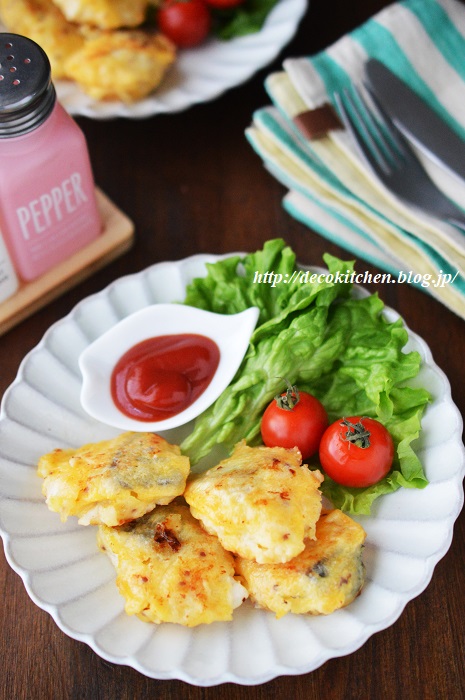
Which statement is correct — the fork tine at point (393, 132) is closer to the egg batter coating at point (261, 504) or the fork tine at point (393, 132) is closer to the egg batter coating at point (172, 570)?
the egg batter coating at point (261, 504)

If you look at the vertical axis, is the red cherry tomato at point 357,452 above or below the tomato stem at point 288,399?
below

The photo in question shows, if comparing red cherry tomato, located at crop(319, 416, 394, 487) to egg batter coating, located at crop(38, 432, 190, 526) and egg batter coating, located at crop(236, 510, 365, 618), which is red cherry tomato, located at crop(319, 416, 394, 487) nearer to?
egg batter coating, located at crop(236, 510, 365, 618)

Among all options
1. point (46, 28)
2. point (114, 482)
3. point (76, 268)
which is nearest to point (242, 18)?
point (46, 28)

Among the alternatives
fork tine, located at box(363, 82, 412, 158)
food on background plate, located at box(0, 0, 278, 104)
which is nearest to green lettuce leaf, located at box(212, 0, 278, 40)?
food on background plate, located at box(0, 0, 278, 104)

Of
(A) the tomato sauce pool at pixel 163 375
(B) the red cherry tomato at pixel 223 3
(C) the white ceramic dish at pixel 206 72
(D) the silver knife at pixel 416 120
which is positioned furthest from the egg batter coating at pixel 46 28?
(A) the tomato sauce pool at pixel 163 375

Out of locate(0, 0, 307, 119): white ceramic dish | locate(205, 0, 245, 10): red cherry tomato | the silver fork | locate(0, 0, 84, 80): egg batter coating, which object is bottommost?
the silver fork

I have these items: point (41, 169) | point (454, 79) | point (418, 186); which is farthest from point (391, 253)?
point (41, 169)

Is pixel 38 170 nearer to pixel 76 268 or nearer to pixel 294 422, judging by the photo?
pixel 76 268
